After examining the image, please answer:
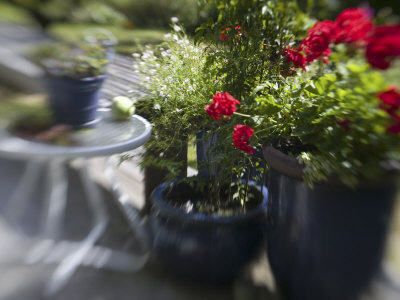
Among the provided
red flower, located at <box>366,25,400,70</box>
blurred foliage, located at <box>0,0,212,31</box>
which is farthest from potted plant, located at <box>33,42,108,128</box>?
red flower, located at <box>366,25,400,70</box>

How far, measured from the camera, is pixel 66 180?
2609 mm

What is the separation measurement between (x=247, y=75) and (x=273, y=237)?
0.76m

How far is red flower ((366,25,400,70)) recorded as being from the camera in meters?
0.93

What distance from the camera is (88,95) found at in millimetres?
1285

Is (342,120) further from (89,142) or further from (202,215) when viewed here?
(89,142)

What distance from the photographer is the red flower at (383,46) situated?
93 centimetres

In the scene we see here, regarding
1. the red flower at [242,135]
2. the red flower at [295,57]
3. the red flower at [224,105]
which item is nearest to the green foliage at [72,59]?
the red flower at [224,105]

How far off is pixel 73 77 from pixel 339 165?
99cm

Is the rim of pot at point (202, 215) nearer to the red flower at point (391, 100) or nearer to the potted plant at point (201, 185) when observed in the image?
the potted plant at point (201, 185)

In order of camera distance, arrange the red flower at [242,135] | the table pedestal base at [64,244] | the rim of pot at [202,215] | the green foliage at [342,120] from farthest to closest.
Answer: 1. the table pedestal base at [64,244]
2. the rim of pot at [202,215]
3. the red flower at [242,135]
4. the green foliage at [342,120]

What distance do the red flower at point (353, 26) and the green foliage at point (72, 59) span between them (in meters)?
0.87

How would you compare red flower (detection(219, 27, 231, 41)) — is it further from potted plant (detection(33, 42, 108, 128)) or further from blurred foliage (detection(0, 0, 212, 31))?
potted plant (detection(33, 42, 108, 128))

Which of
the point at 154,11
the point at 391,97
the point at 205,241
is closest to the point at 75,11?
the point at 205,241

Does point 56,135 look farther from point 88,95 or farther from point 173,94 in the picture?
point 173,94
